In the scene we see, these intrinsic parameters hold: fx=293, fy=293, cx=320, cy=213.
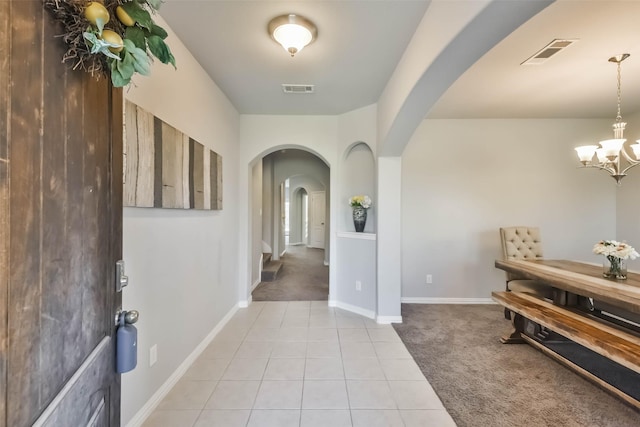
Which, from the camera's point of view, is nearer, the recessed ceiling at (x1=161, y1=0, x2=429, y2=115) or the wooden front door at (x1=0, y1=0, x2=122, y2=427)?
the wooden front door at (x1=0, y1=0, x2=122, y2=427)

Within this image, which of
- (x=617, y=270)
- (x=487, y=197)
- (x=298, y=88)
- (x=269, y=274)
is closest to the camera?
(x=617, y=270)

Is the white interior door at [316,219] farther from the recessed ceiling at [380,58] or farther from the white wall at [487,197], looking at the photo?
the recessed ceiling at [380,58]

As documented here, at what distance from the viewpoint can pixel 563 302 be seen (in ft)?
9.52

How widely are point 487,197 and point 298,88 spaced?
3101 millimetres

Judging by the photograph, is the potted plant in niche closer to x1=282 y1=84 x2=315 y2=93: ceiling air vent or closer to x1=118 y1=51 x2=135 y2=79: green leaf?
x1=282 y1=84 x2=315 y2=93: ceiling air vent

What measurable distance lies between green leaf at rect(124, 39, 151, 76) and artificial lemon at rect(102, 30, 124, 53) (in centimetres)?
2

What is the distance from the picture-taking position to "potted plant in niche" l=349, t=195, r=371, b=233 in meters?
3.78

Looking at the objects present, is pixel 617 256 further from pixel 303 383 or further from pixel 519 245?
pixel 303 383

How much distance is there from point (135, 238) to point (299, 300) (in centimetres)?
296

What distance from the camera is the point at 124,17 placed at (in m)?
0.81

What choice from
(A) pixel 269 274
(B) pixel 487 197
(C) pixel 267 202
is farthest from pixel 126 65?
(C) pixel 267 202

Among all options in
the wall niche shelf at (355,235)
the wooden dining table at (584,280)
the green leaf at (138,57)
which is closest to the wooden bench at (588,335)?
the wooden dining table at (584,280)

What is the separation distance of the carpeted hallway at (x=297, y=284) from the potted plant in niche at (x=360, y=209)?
1.36 metres

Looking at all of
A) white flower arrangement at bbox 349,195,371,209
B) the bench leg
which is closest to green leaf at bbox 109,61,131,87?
white flower arrangement at bbox 349,195,371,209
